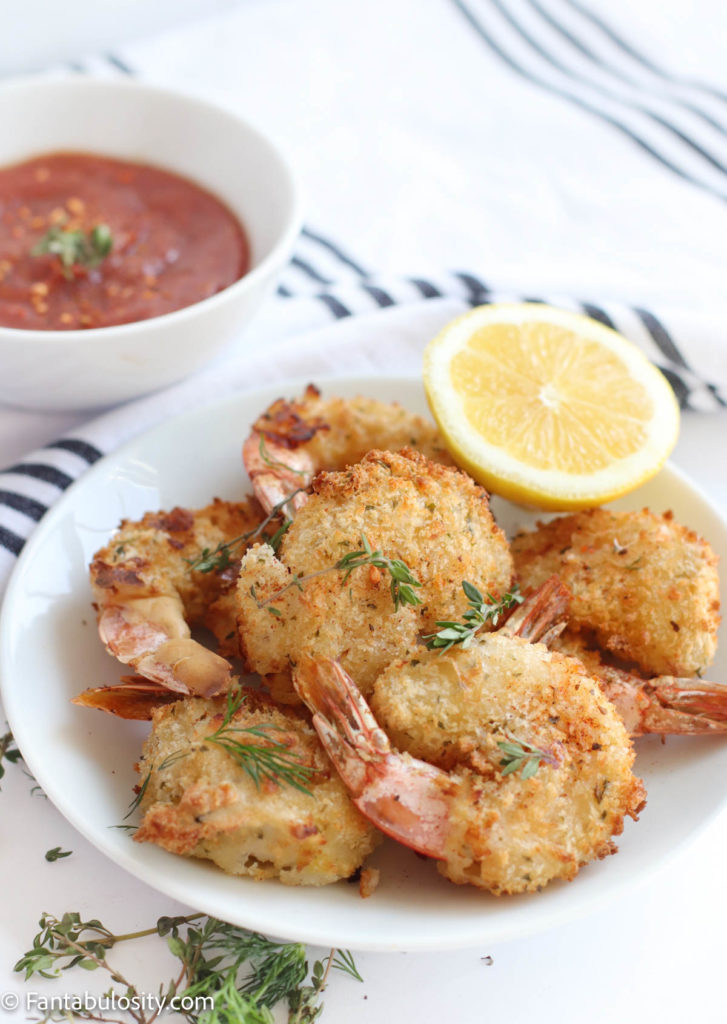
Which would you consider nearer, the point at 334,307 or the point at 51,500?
the point at 51,500

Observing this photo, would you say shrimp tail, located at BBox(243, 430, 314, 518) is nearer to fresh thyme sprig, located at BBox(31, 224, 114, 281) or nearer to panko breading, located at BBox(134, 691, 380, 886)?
panko breading, located at BBox(134, 691, 380, 886)

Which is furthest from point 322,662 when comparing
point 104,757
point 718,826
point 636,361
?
point 636,361

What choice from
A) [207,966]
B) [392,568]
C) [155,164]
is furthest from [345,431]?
[155,164]

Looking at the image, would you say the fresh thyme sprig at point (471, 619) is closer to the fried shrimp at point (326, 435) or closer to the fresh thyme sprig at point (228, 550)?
the fresh thyme sprig at point (228, 550)

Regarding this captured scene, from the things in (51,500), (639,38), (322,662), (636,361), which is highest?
(639,38)

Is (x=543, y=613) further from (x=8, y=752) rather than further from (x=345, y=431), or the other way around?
(x=8, y=752)

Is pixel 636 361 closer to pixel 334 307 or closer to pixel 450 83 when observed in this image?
pixel 334 307
